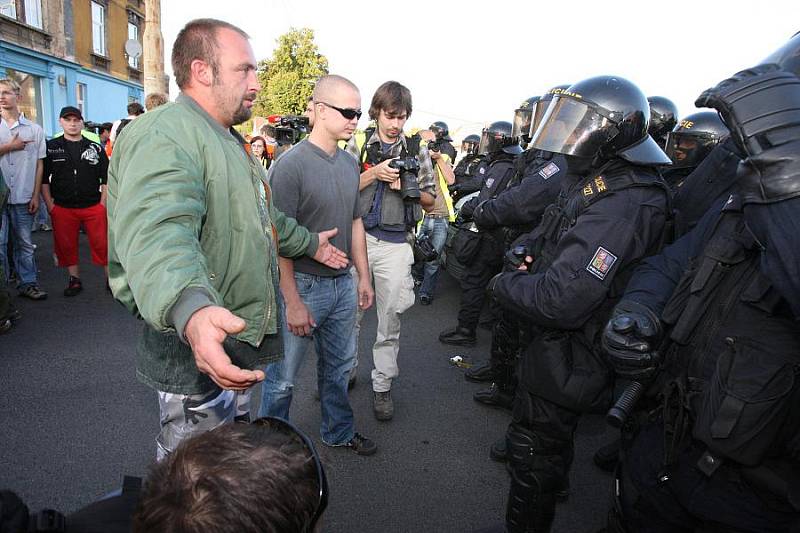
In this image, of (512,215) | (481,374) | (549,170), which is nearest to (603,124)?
(549,170)

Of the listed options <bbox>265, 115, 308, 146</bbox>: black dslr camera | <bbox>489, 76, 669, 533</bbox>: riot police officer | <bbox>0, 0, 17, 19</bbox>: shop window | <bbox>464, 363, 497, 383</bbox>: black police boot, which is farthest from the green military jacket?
<bbox>0, 0, 17, 19</bbox>: shop window

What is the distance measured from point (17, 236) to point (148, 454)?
366 cm

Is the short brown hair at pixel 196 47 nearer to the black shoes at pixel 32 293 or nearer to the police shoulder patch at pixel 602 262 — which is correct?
the police shoulder patch at pixel 602 262

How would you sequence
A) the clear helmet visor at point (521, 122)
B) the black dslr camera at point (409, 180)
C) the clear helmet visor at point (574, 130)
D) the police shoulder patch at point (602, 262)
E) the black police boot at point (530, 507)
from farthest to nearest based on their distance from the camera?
the clear helmet visor at point (521, 122) < the black dslr camera at point (409, 180) < the clear helmet visor at point (574, 130) < the black police boot at point (530, 507) < the police shoulder patch at point (602, 262)

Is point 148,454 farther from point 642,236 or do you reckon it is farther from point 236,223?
point 642,236

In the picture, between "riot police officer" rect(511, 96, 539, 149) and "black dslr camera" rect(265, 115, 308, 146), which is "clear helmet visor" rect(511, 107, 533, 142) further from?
"black dslr camera" rect(265, 115, 308, 146)

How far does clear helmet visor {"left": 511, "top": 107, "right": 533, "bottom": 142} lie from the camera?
4.95m

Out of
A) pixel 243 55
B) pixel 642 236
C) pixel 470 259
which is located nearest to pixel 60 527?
pixel 243 55

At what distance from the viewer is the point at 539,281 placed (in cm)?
215

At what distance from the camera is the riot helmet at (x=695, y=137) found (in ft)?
10.8

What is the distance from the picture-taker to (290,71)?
24.5 m

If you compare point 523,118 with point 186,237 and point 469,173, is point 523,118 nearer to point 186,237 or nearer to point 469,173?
point 469,173

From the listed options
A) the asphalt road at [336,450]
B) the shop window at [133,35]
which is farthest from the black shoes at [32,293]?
the shop window at [133,35]

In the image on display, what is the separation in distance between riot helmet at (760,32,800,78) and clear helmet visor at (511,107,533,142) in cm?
320
